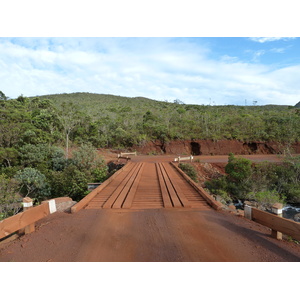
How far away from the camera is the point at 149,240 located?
8.21 ft

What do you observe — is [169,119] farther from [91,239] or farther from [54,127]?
[91,239]

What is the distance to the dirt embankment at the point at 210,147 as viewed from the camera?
2192 cm

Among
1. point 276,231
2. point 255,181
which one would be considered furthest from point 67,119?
point 276,231

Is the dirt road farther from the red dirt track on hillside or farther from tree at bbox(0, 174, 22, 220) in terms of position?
tree at bbox(0, 174, 22, 220)

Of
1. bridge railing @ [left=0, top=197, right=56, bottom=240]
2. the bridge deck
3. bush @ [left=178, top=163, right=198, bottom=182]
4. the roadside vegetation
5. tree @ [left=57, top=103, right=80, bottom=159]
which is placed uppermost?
tree @ [left=57, top=103, right=80, bottom=159]

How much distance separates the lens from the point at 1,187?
8.80 meters

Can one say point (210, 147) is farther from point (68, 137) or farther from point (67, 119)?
point (68, 137)

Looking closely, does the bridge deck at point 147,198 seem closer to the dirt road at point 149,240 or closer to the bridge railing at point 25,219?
the dirt road at point 149,240

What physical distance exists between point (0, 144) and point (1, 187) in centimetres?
968

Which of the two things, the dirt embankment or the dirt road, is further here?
the dirt embankment

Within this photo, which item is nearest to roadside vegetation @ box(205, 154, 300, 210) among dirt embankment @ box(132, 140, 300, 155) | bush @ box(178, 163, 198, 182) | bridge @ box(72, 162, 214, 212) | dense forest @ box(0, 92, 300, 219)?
bush @ box(178, 163, 198, 182)

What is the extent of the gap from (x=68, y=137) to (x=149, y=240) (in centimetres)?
2383

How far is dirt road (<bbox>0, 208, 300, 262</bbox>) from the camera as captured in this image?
2.13m

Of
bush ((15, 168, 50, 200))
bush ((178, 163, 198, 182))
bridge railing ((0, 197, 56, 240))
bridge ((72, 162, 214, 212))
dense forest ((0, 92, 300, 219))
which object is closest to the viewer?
bridge railing ((0, 197, 56, 240))
